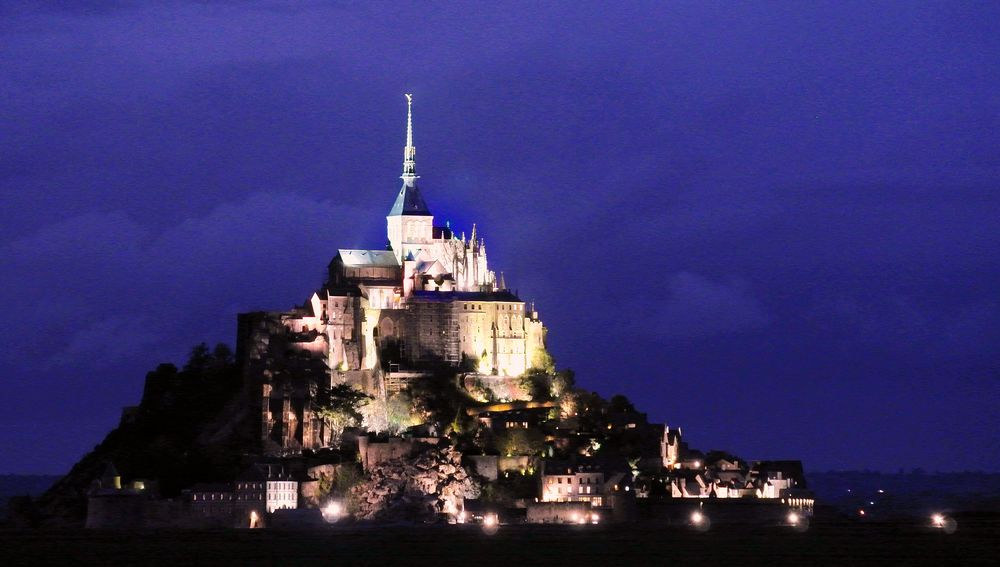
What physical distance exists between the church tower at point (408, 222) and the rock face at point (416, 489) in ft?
96.3

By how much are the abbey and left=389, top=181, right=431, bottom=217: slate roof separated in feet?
0.58

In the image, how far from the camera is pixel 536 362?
156 meters

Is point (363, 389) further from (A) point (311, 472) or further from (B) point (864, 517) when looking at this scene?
(B) point (864, 517)

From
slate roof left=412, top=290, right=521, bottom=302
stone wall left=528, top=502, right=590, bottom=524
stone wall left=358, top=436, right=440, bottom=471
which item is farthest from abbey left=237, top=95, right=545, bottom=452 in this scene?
stone wall left=528, top=502, right=590, bottom=524

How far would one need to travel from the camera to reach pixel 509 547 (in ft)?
361

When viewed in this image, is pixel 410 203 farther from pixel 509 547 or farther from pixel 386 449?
pixel 509 547

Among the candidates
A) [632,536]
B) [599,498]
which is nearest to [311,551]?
[632,536]

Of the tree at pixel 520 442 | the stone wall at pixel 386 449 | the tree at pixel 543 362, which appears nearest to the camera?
the stone wall at pixel 386 449

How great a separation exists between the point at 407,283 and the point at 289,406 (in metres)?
17.7

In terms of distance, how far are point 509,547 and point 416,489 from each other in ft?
72.4

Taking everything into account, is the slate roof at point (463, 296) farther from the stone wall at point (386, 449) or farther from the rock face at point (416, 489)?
the rock face at point (416, 489)

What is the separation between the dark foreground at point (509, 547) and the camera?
102312 mm

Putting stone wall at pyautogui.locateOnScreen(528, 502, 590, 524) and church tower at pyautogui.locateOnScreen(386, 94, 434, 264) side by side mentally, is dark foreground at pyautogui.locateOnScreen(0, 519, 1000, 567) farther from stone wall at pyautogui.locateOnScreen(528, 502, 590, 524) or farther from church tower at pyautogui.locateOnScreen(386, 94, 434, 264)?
church tower at pyautogui.locateOnScreen(386, 94, 434, 264)

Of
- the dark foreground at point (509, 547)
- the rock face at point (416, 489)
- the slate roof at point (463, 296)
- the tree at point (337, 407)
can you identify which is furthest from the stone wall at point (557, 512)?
the slate roof at point (463, 296)
